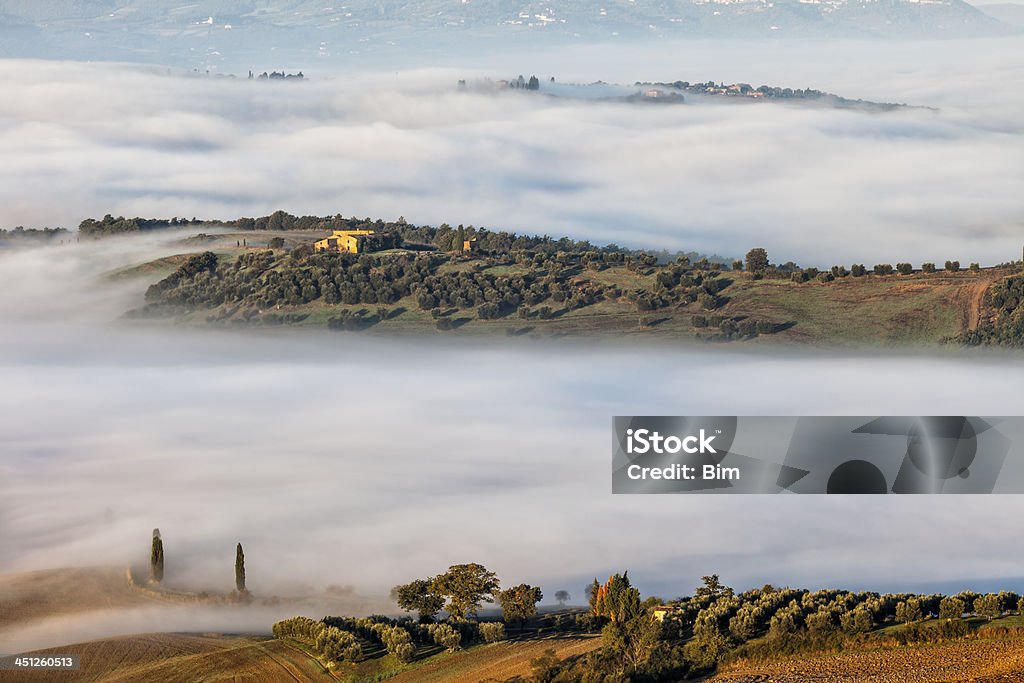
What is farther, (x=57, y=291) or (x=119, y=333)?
(x=57, y=291)

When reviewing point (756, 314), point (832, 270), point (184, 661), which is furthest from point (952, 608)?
point (832, 270)

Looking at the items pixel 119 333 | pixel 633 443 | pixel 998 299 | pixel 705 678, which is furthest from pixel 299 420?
pixel 705 678

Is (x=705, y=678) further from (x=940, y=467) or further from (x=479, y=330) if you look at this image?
(x=479, y=330)

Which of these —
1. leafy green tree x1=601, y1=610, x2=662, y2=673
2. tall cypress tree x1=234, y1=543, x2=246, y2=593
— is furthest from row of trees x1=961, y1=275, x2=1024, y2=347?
leafy green tree x1=601, y1=610, x2=662, y2=673

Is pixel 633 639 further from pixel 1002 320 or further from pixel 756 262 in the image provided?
pixel 756 262

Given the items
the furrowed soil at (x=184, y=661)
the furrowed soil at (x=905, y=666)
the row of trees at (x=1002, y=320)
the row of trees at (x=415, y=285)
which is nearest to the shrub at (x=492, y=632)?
the furrowed soil at (x=184, y=661)
